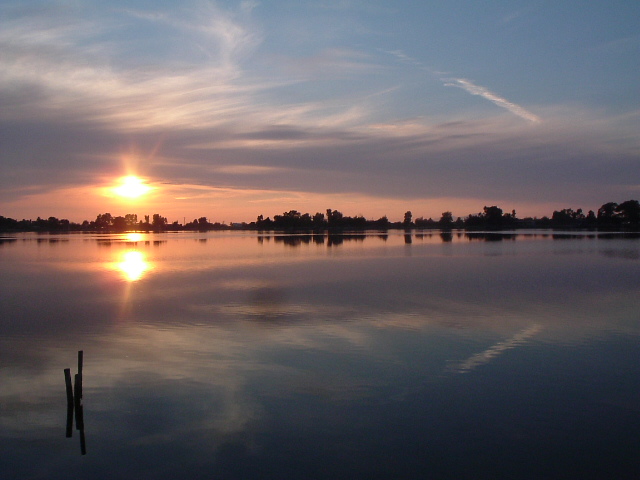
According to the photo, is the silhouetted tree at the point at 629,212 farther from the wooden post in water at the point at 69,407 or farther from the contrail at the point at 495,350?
the wooden post in water at the point at 69,407

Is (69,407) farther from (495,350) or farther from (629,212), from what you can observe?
(629,212)

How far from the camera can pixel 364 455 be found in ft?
28.6

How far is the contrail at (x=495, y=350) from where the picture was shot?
12830 mm

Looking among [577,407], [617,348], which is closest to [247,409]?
[577,407]

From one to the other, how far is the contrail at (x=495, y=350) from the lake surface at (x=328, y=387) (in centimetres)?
8

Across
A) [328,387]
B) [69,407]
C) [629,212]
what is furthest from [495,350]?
[629,212]

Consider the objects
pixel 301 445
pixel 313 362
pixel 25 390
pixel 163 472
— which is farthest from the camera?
pixel 313 362

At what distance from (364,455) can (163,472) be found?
3.07m

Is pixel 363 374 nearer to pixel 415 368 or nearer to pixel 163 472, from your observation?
pixel 415 368

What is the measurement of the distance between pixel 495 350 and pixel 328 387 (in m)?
5.04

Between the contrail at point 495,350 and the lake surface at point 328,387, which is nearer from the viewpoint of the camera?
the lake surface at point 328,387

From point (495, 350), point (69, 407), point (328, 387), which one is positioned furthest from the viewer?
point (495, 350)

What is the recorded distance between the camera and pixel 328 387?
38.0ft

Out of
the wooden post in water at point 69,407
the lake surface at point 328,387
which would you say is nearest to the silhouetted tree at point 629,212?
the lake surface at point 328,387
